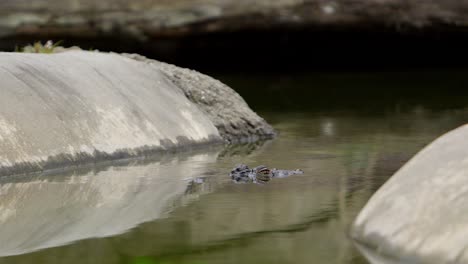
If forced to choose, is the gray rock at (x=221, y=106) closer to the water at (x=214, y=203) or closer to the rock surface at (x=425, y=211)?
the water at (x=214, y=203)

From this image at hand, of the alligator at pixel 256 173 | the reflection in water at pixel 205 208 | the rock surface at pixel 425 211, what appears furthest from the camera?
the alligator at pixel 256 173

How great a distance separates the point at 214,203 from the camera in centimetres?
584

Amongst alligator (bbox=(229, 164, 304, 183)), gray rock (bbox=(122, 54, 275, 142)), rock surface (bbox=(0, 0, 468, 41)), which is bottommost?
rock surface (bbox=(0, 0, 468, 41))

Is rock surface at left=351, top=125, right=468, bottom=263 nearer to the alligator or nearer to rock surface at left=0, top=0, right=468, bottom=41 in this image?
the alligator

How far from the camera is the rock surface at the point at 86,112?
7.06 m

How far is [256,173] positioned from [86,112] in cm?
144

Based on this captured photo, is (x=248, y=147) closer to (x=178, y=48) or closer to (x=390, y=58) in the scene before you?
(x=178, y=48)

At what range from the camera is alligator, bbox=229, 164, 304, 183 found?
6.70 metres

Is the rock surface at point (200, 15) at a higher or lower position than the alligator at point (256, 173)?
lower

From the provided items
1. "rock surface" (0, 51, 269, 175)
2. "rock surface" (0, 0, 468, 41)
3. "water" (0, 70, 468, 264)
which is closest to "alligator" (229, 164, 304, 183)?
"water" (0, 70, 468, 264)

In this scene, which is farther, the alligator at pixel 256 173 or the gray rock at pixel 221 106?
the gray rock at pixel 221 106

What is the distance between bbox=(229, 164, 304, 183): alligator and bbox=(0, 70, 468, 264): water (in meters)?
0.08

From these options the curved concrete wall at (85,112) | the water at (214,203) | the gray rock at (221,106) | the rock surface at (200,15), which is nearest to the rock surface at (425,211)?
the water at (214,203)

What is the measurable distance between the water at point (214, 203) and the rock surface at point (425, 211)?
0.15m
